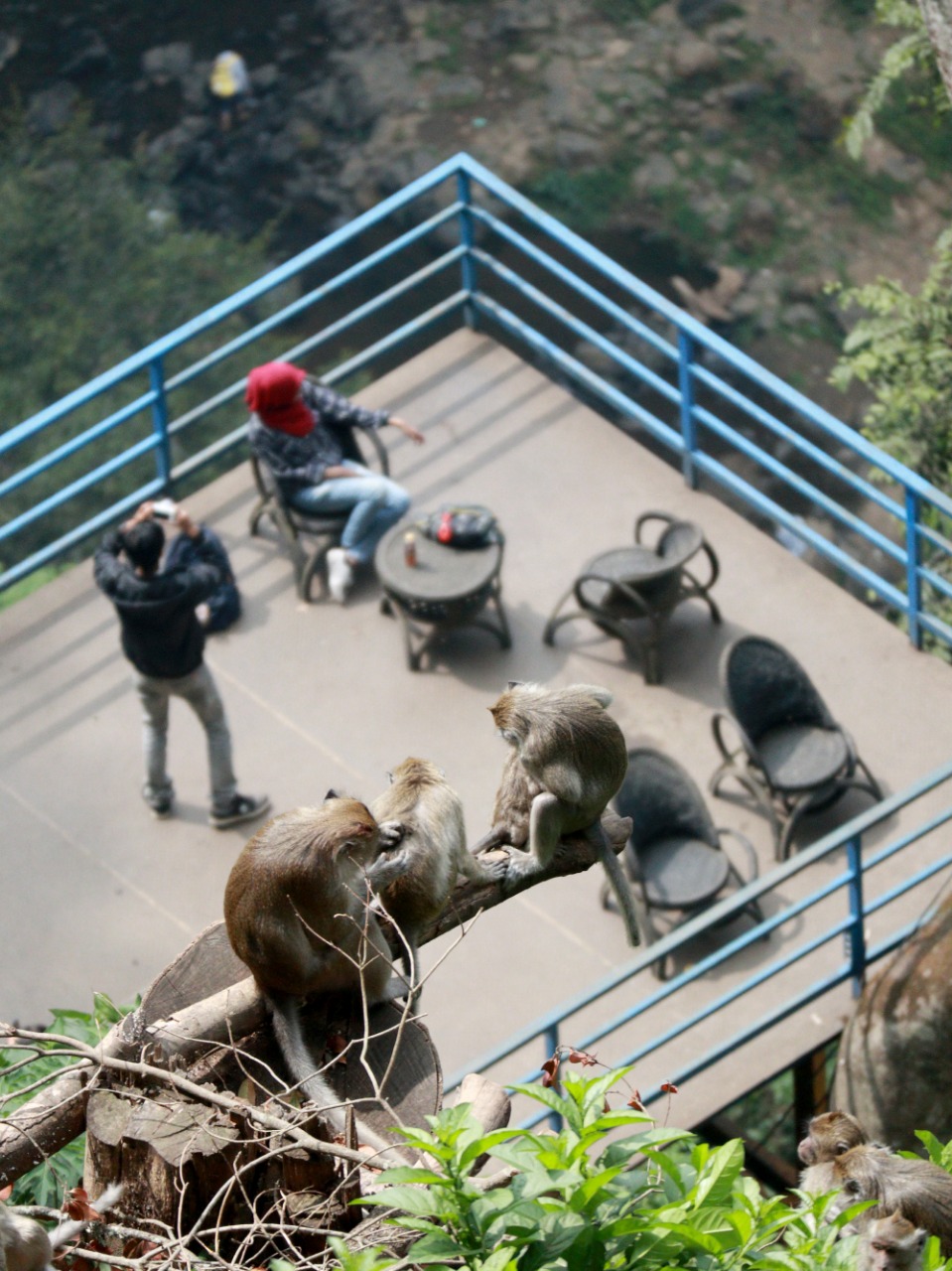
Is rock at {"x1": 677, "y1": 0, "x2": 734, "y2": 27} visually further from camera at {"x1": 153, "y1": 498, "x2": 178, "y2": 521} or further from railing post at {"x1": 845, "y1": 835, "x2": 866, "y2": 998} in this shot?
railing post at {"x1": 845, "y1": 835, "x2": 866, "y2": 998}

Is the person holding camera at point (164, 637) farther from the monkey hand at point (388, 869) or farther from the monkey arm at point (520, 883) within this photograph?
the monkey hand at point (388, 869)

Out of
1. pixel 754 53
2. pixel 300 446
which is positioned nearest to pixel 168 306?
pixel 754 53

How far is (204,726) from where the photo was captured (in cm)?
1055

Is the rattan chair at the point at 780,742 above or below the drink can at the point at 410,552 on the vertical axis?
below

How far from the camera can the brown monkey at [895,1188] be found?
277 inches

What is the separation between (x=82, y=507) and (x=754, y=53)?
10.1 m

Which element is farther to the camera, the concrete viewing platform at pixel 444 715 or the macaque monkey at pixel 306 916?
the concrete viewing platform at pixel 444 715

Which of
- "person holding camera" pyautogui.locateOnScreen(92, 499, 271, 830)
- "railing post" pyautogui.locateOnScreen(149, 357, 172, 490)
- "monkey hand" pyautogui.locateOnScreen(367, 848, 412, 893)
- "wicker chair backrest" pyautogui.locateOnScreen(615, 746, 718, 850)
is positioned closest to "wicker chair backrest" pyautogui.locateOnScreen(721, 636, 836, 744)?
"wicker chair backrest" pyautogui.locateOnScreen(615, 746, 718, 850)

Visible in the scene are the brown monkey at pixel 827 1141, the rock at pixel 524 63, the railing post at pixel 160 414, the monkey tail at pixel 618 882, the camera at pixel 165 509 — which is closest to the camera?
the monkey tail at pixel 618 882

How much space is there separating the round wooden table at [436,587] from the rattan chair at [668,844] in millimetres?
1368

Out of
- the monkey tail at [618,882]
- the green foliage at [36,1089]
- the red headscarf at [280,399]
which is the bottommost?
the red headscarf at [280,399]

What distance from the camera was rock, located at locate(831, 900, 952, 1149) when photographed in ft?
31.2

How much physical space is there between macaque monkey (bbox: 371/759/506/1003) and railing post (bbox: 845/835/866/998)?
399 centimetres

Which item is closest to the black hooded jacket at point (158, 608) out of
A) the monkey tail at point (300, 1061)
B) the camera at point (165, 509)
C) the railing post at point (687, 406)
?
the camera at point (165, 509)
